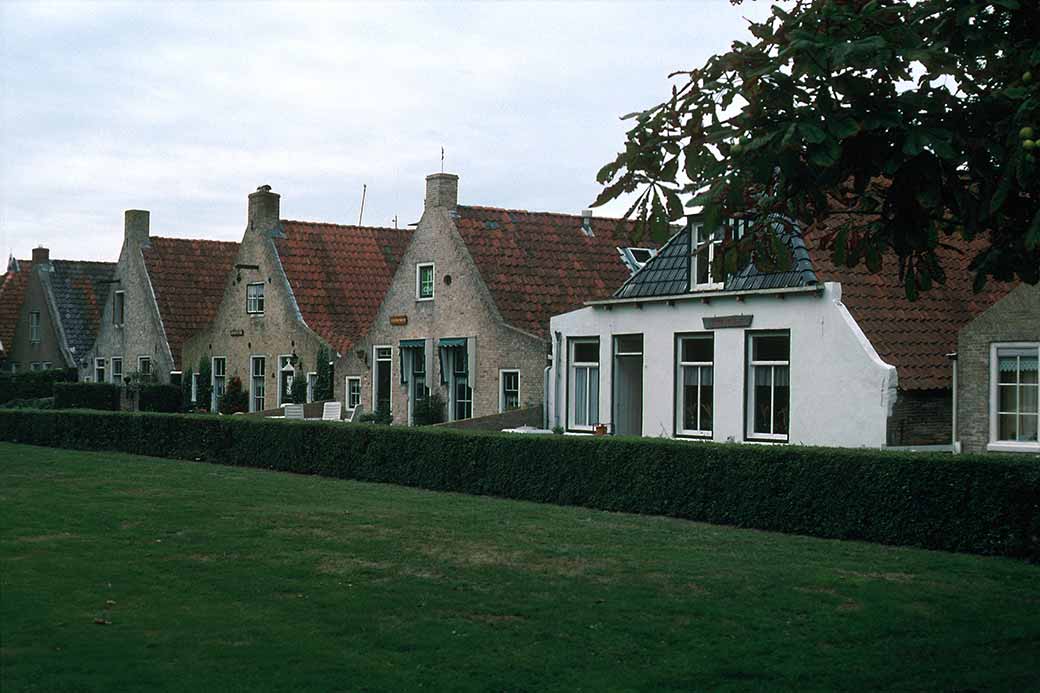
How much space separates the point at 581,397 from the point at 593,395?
16.7 inches

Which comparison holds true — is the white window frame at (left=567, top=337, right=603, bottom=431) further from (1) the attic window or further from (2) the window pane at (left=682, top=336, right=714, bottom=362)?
(1) the attic window

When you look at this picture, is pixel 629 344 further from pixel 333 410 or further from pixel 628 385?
pixel 333 410

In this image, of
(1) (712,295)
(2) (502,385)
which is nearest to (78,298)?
(2) (502,385)

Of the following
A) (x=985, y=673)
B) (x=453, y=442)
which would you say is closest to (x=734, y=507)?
(x=453, y=442)

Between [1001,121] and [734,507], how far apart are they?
10.0 metres

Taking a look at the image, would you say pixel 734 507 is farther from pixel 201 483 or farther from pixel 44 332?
pixel 44 332

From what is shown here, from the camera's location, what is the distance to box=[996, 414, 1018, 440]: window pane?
24.5 m

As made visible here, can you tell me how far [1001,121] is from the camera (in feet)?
33.8

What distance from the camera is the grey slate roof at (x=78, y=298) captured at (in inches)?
2495

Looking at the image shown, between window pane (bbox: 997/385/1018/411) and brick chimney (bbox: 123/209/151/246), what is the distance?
41.1 m

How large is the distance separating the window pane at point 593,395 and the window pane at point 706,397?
12.3ft

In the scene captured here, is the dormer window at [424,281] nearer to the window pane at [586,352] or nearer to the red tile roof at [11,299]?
the window pane at [586,352]

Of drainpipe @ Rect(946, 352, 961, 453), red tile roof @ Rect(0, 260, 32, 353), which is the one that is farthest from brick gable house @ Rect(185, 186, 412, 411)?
drainpipe @ Rect(946, 352, 961, 453)

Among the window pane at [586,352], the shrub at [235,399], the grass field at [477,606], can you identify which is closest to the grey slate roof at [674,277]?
the window pane at [586,352]
